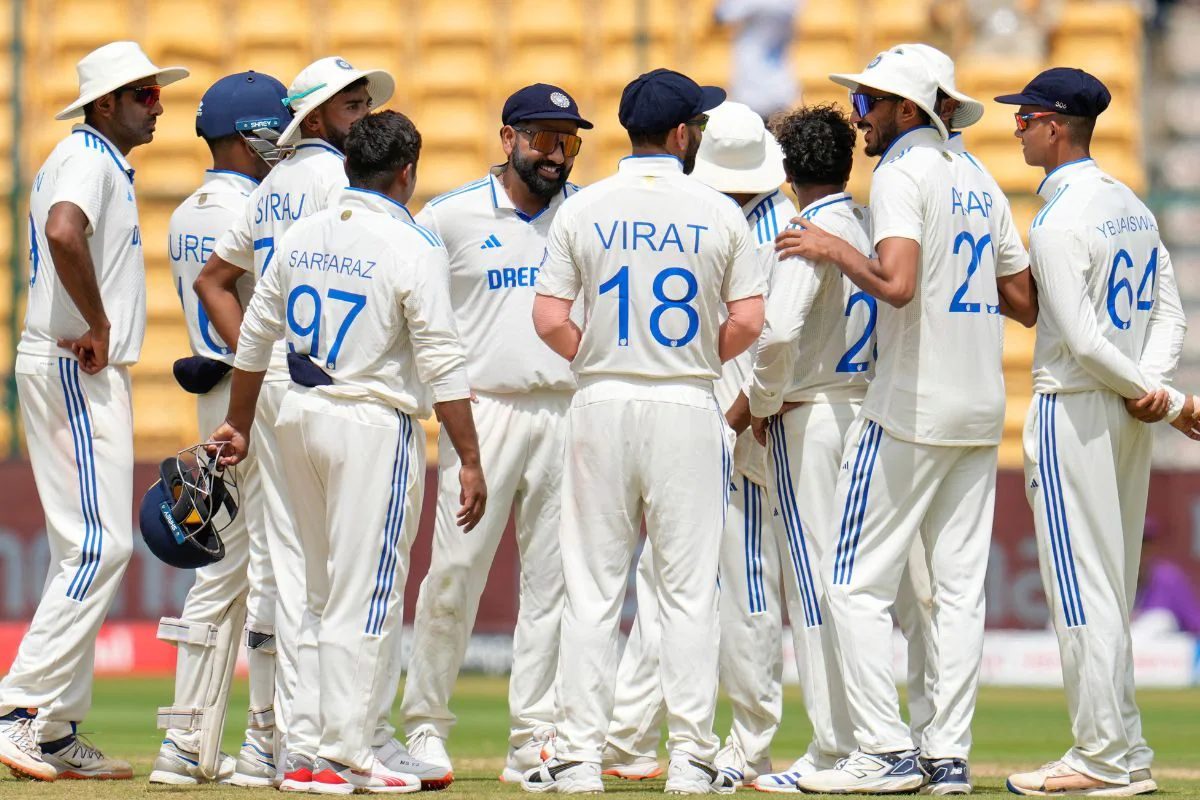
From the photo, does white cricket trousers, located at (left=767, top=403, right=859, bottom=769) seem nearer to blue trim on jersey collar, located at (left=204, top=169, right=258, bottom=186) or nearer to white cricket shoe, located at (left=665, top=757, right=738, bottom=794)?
white cricket shoe, located at (left=665, top=757, right=738, bottom=794)

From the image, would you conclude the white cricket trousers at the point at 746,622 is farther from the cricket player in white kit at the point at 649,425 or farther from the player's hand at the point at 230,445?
the player's hand at the point at 230,445

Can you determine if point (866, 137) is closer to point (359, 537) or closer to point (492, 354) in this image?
point (492, 354)

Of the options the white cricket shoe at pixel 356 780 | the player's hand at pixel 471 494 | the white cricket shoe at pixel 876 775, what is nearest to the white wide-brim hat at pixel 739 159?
the player's hand at pixel 471 494

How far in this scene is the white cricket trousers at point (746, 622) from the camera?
22.6 ft

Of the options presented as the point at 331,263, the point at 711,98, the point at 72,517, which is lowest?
the point at 72,517

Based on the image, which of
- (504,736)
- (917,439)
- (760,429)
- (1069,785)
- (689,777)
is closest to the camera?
(689,777)

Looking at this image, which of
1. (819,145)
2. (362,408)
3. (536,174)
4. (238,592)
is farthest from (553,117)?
(238,592)

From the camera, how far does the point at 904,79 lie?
6328mm

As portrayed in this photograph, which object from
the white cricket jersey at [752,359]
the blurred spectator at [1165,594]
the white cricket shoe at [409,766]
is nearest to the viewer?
the white cricket shoe at [409,766]

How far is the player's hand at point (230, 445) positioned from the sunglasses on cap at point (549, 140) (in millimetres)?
1570

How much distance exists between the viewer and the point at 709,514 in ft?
20.0

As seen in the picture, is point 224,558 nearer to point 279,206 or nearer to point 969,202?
point 279,206

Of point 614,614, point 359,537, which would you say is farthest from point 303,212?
point 614,614

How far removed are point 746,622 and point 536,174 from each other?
1.86 metres
